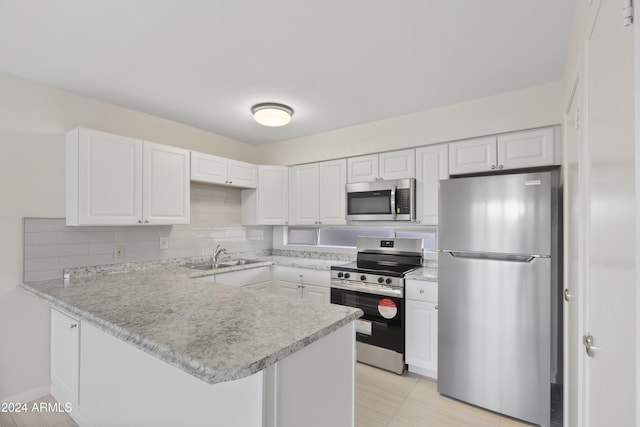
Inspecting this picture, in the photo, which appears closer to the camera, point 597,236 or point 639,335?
point 639,335

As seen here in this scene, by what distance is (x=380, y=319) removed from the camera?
282 centimetres

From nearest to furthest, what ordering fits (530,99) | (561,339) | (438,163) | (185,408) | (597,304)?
1. (597,304)
2. (185,408)
3. (561,339)
4. (530,99)
5. (438,163)

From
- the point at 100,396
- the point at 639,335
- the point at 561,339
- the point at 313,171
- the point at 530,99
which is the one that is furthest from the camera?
the point at 313,171

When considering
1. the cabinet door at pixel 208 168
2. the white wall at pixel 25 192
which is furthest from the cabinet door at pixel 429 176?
the white wall at pixel 25 192

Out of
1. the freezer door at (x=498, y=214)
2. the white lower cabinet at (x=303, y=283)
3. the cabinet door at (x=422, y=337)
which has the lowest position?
the cabinet door at (x=422, y=337)

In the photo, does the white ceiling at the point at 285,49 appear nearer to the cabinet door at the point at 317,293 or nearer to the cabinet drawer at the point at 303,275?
the cabinet drawer at the point at 303,275

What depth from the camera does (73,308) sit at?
1.57m

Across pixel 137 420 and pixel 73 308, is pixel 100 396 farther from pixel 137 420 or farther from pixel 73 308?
pixel 73 308

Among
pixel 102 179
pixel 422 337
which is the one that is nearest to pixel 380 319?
pixel 422 337

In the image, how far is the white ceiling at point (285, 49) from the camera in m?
1.59

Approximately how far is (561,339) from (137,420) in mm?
2721

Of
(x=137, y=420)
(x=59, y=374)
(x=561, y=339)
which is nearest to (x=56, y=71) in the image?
(x=59, y=374)

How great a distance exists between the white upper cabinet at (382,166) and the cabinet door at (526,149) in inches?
31.5

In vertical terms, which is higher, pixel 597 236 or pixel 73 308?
pixel 597 236
